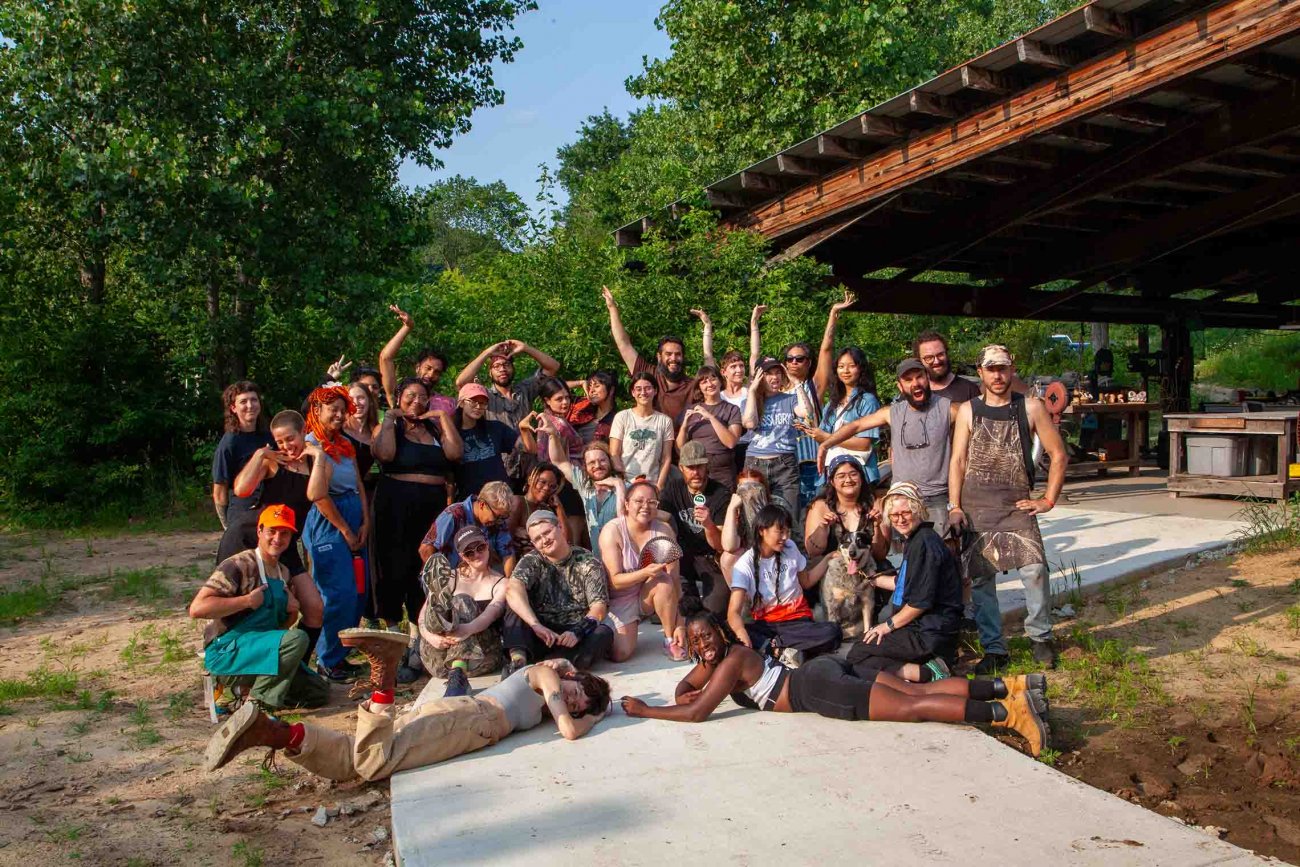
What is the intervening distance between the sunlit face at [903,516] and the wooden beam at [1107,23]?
399cm

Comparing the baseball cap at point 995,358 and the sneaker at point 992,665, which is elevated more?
the baseball cap at point 995,358

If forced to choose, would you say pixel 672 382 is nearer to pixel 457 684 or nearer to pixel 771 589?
pixel 771 589

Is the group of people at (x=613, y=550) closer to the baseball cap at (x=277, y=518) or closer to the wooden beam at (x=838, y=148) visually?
the baseball cap at (x=277, y=518)

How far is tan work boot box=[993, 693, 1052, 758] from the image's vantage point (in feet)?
14.8

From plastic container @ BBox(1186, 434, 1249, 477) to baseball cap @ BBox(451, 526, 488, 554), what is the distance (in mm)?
7618

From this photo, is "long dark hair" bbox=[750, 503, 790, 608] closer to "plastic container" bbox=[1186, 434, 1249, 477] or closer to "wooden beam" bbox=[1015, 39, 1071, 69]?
"wooden beam" bbox=[1015, 39, 1071, 69]

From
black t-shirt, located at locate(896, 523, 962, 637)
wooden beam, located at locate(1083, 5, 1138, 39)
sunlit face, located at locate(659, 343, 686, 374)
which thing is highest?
wooden beam, located at locate(1083, 5, 1138, 39)

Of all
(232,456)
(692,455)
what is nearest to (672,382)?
(692,455)

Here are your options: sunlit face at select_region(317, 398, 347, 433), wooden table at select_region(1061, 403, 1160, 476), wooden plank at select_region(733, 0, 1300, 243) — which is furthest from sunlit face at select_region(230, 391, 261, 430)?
wooden table at select_region(1061, 403, 1160, 476)

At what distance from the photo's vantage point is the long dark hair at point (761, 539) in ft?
18.4

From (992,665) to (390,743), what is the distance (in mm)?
3027

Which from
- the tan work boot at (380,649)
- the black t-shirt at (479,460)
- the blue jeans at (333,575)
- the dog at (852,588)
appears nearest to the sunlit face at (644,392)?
the black t-shirt at (479,460)

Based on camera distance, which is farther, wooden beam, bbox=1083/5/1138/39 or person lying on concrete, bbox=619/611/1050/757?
wooden beam, bbox=1083/5/1138/39

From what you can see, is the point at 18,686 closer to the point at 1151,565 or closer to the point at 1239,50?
the point at 1151,565
